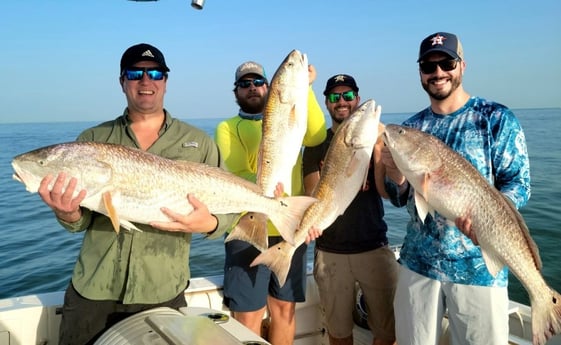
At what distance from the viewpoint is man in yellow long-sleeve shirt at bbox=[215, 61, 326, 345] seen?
4.41 meters

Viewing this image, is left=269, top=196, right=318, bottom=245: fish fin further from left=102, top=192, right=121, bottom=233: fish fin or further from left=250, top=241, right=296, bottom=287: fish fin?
left=102, top=192, right=121, bottom=233: fish fin

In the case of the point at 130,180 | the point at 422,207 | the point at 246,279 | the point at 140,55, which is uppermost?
the point at 140,55

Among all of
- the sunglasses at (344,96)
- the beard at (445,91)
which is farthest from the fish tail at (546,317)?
the sunglasses at (344,96)

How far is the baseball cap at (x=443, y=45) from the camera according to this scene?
3.54 metres

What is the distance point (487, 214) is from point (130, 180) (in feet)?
8.90

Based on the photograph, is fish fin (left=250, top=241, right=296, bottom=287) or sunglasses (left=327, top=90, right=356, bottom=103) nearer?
fish fin (left=250, top=241, right=296, bottom=287)

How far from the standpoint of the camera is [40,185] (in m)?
2.86

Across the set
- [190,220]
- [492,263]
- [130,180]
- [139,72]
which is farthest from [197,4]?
[492,263]

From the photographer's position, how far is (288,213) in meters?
3.52

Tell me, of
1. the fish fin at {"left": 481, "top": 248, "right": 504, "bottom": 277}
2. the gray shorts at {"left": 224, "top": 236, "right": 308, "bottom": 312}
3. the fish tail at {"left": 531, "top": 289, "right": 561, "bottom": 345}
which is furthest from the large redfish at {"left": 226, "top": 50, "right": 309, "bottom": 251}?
the fish tail at {"left": 531, "top": 289, "right": 561, "bottom": 345}

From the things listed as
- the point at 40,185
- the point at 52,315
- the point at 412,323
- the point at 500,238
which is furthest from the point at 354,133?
the point at 52,315

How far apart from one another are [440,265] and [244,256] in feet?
6.53

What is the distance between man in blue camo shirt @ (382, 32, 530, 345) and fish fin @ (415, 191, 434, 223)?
129 millimetres

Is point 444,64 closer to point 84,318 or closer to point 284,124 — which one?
point 284,124
